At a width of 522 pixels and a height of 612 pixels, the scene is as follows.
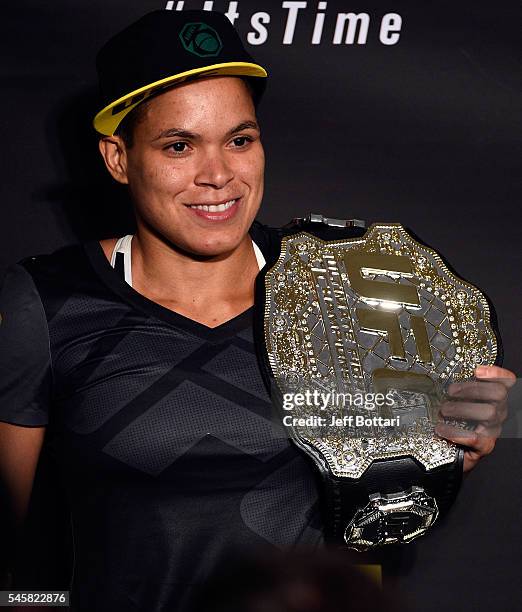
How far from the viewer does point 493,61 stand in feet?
5.94

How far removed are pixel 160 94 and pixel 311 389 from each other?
0.44 meters

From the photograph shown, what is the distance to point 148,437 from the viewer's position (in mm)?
1363

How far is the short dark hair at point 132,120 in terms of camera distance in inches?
54.4

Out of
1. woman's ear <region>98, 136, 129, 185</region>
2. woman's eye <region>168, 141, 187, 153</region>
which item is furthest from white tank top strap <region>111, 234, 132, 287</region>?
woman's eye <region>168, 141, 187, 153</region>

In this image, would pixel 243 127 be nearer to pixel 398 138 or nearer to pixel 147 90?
pixel 147 90

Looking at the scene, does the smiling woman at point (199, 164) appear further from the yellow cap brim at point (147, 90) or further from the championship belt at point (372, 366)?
the championship belt at point (372, 366)

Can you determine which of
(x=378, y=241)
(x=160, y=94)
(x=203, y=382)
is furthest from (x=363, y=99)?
(x=203, y=382)

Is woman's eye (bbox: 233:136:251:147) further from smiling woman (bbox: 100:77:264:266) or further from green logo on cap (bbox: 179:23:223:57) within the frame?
green logo on cap (bbox: 179:23:223:57)

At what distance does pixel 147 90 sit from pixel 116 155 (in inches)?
5.5

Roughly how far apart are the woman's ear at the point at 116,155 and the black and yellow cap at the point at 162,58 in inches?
0.8

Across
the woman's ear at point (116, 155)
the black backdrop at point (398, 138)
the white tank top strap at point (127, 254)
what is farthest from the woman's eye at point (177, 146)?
the black backdrop at point (398, 138)

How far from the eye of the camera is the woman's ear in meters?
1.44

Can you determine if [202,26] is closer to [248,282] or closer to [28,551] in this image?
[248,282]

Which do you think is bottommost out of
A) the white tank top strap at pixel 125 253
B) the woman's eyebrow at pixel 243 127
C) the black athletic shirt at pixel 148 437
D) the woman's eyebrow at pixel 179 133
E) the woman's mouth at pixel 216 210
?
the black athletic shirt at pixel 148 437
